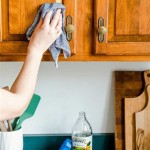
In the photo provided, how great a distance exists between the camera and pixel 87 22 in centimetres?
102

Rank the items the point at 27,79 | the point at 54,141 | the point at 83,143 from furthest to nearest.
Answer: the point at 54,141 < the point at 83,143 < the point at 27,79

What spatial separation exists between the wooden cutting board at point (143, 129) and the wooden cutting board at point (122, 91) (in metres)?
0.07

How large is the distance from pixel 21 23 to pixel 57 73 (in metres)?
0.45

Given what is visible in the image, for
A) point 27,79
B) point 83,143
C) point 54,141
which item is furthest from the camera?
point 54,141

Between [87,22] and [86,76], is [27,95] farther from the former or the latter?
[86,76]

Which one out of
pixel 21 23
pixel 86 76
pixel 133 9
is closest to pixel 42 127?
pixel 86 76

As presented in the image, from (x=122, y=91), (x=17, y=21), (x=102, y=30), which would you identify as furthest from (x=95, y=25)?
(x=122, y=91)

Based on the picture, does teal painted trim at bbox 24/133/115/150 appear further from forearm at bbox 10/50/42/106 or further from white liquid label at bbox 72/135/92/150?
forearm at bbox 10/50/42/106

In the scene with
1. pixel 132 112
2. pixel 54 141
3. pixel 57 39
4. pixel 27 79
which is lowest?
pixel 54 141

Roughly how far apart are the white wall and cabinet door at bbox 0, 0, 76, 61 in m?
0.38

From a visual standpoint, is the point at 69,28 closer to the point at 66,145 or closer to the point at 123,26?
→ the point at 123,26

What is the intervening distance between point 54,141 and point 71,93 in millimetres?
248

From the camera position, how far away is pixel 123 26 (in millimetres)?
1008

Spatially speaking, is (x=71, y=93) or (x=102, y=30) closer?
(x=102, y=30)
